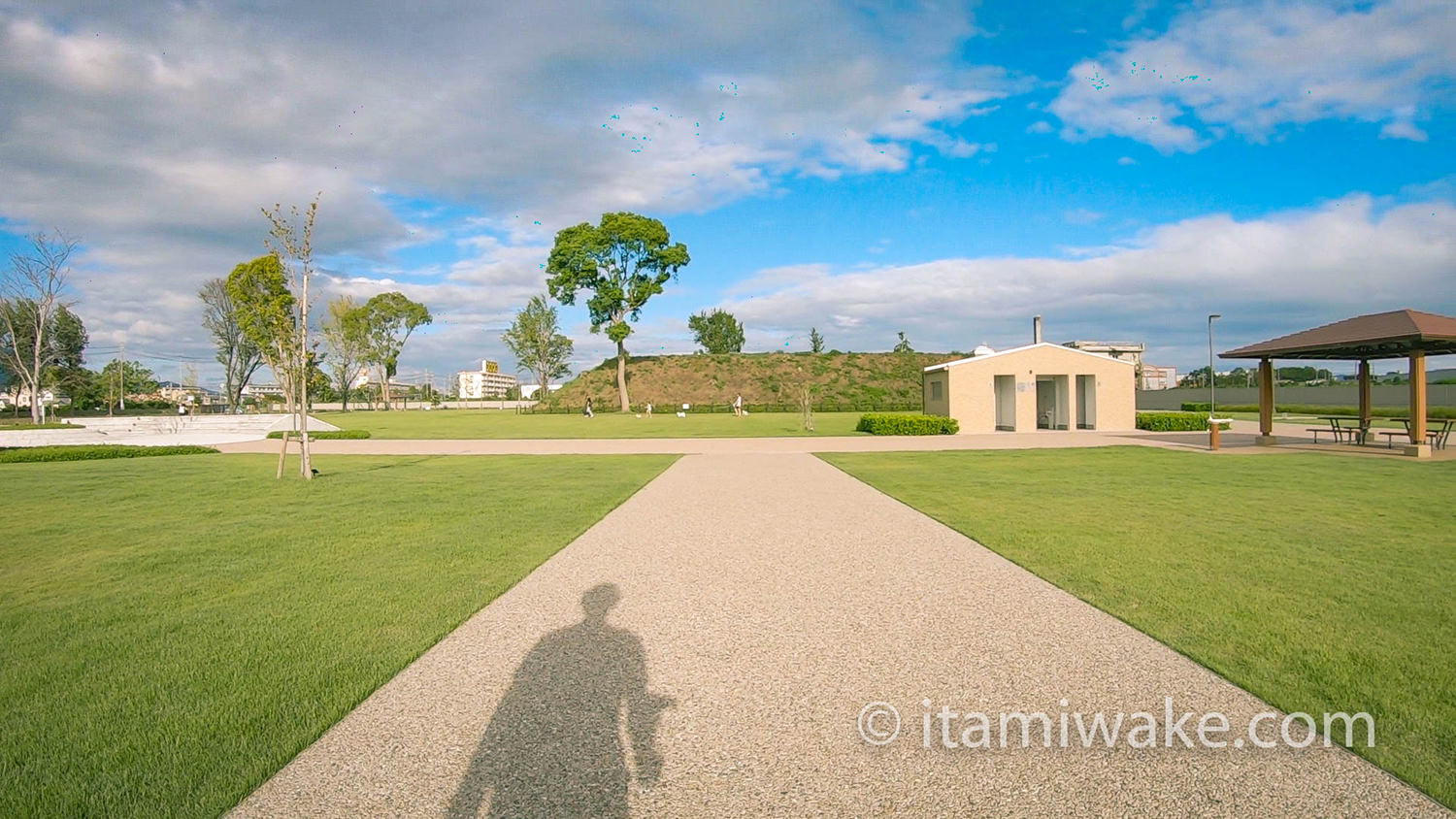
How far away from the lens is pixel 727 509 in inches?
394

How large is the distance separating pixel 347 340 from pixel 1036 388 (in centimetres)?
6410

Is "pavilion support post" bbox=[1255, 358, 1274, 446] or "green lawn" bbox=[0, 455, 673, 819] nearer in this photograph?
"green lawn" bbox=[0, 455, 673, 819]

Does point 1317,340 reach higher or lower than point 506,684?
higher

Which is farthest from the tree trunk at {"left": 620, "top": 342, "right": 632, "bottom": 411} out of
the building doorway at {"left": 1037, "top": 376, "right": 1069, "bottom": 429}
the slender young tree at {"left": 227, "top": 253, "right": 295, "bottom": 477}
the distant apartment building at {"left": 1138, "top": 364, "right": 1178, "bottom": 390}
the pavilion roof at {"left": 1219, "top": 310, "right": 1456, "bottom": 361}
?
the distant apartment building at {"left": 1138, "top": 364, "right": 1178, "bottom": 390}

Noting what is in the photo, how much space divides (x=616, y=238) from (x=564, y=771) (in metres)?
51.5

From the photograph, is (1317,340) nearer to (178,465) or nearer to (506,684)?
(506,684)

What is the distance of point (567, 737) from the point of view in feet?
10.4

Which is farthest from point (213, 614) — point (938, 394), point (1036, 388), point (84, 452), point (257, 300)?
point (257, 300)

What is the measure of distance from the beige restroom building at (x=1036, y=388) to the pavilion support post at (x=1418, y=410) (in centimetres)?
1258

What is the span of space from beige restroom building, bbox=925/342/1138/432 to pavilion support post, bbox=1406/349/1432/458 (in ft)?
41.3

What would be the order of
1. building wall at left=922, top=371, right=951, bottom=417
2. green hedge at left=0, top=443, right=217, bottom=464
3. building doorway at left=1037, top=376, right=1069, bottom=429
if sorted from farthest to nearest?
building doorway at left=1037, top=376, right=1069, bottom=429 < building wall at left=922, top=371, right=951, bottom=417 < green hedge at left=0, top=443, right=217, bottom=464

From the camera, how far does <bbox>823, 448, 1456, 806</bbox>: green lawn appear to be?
142 inches

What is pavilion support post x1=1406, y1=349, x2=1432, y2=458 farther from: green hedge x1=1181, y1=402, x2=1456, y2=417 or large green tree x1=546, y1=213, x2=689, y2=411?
large green tree x1=546, y1=213, x2=689, y2=411

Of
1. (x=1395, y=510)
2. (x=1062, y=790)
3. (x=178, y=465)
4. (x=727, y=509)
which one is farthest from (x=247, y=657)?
(x=178, y=465)
